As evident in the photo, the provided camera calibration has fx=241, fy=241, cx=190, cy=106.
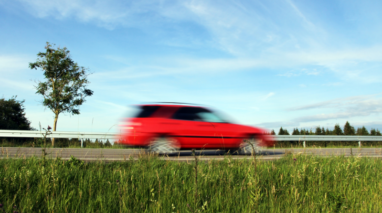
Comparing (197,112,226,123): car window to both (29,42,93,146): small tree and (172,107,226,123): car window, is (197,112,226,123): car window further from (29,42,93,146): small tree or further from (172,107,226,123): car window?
(29,42,93,146): small tree

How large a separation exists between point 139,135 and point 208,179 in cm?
403

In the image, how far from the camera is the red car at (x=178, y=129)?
725 cm

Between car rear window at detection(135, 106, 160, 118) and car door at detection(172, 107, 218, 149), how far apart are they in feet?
2.16

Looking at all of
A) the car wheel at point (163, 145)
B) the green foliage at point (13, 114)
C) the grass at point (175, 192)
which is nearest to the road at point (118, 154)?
the car wheel at point (163, 145)

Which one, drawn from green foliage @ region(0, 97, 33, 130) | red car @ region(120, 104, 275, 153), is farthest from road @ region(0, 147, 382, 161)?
green foliage @ region(0, 97, 33, 130)

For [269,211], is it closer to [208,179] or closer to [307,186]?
[208,179]

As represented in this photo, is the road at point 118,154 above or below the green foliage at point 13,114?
below

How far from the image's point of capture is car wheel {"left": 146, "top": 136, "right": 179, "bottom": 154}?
23.9 feet

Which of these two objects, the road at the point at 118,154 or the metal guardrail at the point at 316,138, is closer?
the road at the point at 118,154

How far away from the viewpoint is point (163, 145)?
7.34 m

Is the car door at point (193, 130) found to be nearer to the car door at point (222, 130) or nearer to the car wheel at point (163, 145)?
the car door at point (222, 130)

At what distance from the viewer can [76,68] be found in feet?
77.9

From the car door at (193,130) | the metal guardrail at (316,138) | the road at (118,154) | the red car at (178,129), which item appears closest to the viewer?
the road at (118,154)


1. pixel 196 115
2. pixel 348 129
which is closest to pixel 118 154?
pixel 196 115
